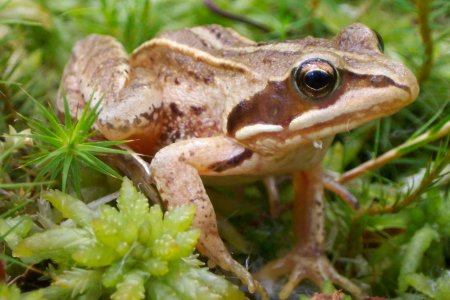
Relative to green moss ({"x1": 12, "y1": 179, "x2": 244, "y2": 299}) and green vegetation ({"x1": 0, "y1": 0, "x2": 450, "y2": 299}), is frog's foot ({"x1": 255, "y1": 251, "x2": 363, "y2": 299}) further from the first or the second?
green moss ({"x1": 12, "y1": 179, "x2": 244, "y2": 299})

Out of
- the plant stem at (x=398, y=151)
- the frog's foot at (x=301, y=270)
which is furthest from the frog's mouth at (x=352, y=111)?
the frog's foot at (x=301, y=270)

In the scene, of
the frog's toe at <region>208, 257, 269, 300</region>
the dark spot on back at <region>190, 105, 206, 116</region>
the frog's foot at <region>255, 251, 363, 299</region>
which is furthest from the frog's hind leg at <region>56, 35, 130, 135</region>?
the frog's foot at <region>255, 251, 363, 299</region>

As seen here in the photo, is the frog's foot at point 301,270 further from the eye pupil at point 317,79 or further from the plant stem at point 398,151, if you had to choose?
the eye pupil at point 317,79

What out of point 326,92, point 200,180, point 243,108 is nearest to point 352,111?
point 326,92

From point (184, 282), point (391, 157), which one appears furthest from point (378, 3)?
point (184, 282)

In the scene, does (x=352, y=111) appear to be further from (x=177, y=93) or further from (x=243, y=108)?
(x=177, y=93)

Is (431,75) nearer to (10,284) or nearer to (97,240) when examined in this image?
(97,240)
